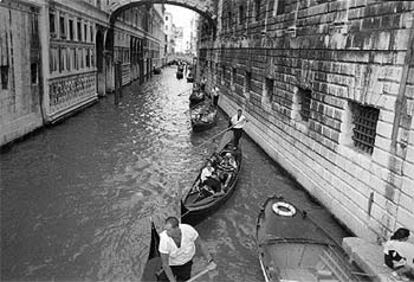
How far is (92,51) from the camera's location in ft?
73.6

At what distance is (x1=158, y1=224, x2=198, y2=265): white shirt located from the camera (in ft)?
15.0

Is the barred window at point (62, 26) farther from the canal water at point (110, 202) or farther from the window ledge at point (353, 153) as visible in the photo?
the window ledge at point (353, 153)

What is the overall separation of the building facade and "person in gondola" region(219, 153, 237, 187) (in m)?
6.73

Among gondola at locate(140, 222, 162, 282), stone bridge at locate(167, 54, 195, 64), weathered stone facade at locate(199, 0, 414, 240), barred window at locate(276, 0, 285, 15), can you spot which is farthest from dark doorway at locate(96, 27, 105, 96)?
stone bridge at locate(167, 54, 195, 64)

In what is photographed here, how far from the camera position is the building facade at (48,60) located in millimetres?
11867

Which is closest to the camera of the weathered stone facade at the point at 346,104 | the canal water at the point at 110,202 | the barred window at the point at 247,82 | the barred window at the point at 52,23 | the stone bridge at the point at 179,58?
the weathered stone facade at the point at 346,104

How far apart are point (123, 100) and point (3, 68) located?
1342cm

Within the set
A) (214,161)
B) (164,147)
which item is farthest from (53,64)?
(214,161)

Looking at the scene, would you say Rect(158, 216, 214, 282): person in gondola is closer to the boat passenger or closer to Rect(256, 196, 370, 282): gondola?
Rect(256, 196, 370, 282): gondola

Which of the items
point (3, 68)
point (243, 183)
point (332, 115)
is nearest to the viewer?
point (332, 115)

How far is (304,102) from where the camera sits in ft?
35.6

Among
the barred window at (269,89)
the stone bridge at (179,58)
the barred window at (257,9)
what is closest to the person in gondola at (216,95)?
the barred window at (257,9)

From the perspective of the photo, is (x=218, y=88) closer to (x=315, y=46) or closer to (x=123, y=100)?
(x=123, y=100)

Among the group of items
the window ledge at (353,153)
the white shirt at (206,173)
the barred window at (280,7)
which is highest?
the barred window at (280,7)
